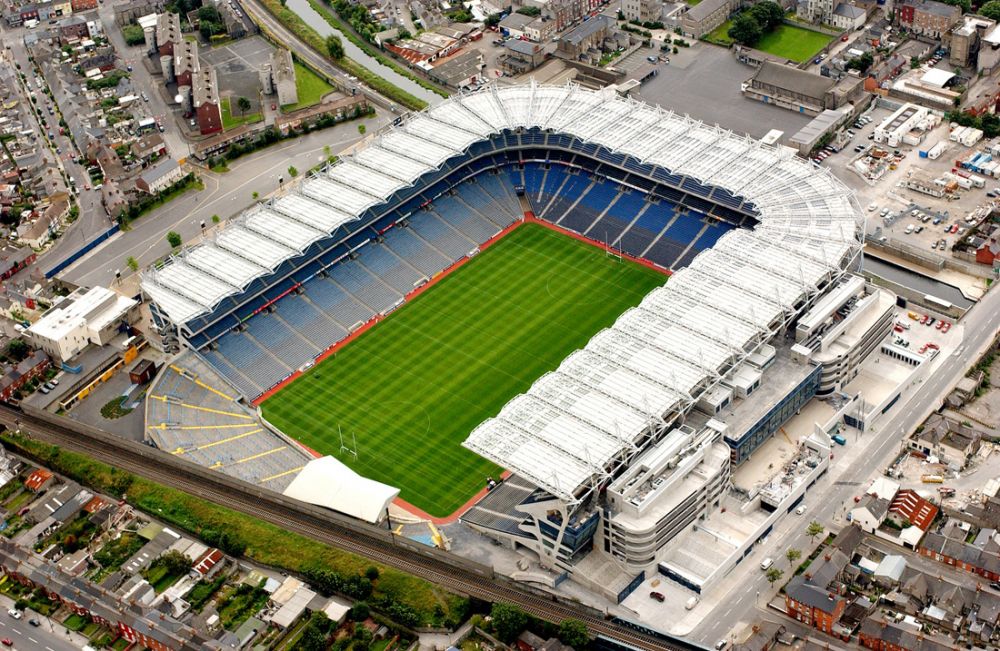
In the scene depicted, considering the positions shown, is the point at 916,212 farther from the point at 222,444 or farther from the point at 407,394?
the point at 222,444

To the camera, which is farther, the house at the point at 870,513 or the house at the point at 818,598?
the house at the point at 870,513

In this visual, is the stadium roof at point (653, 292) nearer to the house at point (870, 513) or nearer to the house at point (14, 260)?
the house at point (870, 513)

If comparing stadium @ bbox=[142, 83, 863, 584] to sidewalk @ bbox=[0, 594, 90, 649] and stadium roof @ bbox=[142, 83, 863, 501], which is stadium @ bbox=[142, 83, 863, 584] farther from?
sidewalk @ bbox=[0, 594, 90, 649]

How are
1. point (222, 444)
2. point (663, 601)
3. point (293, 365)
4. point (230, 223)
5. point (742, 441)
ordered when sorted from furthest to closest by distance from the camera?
point (230, 223)
point (293, 365)
point (222, 444)
point (742, 441)
point (663, 601)

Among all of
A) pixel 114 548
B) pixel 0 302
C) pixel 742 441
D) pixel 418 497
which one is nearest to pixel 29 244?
pixel 0 302

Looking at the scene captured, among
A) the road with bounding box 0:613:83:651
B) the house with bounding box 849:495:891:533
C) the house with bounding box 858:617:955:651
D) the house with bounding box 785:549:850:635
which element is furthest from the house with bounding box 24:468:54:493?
the house with bounding box 858:617:955:651

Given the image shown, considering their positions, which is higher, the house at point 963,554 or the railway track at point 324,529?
the house at point 963,554

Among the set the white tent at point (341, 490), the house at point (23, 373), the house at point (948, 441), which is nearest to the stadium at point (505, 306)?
the white tent at point (341, 490)
